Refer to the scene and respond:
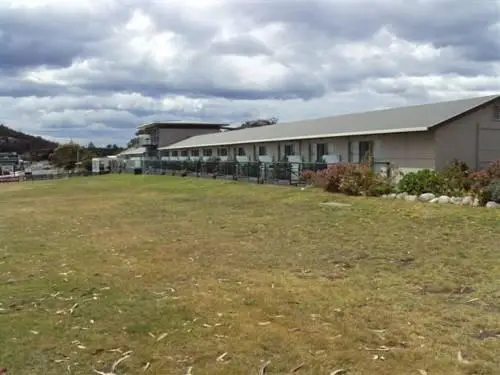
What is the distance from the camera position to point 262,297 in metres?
6.99

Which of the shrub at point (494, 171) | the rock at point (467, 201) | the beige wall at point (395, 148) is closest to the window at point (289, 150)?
the beige wall at point (395, 148)

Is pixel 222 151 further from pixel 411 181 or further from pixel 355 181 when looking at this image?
pixel 411 181

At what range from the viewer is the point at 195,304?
6711 mm

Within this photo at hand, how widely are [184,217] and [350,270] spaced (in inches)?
336

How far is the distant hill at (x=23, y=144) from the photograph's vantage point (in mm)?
151087

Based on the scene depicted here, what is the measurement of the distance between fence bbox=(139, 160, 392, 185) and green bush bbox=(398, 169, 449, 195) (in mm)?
4691

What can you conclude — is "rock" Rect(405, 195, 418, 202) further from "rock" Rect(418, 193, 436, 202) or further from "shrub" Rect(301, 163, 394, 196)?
"shrub" Rect(301, 163, 394, 196)

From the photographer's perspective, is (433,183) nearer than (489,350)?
No

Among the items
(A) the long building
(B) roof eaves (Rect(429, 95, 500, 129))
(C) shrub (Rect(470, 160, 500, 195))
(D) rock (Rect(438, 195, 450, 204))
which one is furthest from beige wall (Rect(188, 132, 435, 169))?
(D) rock (Rect(438, 195, 450, 204))

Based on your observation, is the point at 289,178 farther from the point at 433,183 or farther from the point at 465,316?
the point at 465,316

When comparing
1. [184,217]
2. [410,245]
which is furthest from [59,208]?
[410,245]

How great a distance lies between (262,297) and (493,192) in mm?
10103

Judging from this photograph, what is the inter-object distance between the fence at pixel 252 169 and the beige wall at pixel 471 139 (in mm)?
2386

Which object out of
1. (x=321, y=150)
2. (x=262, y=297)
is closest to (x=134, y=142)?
(x=321, y=150)
